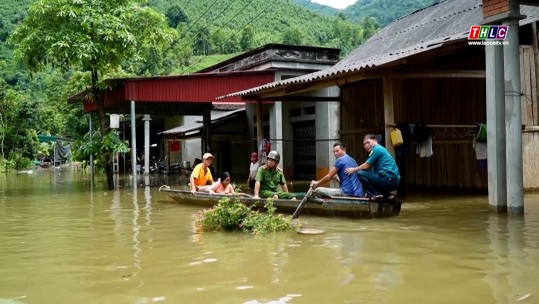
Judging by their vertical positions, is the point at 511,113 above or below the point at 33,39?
below

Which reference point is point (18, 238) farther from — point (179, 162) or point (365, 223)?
point (179, 162)

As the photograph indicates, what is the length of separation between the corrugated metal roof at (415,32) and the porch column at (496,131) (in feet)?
9.22

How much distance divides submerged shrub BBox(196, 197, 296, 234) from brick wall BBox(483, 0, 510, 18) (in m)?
4.85

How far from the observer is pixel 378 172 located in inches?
370

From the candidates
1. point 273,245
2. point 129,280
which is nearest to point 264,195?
point 273,245

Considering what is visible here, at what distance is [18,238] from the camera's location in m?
8.09

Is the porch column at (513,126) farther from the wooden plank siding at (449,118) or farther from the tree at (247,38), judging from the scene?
the tree at (247,38)

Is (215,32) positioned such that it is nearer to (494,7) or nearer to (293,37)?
(293,37)

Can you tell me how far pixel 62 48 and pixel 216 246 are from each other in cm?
1128

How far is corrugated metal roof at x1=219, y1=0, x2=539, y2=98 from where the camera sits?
12984 millimetres

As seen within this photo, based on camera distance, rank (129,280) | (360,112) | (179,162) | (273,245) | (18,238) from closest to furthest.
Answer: (129,280) < (273,245) < (18,238) < (360,112) < (179,162)

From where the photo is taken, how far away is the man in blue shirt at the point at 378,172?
9.31m

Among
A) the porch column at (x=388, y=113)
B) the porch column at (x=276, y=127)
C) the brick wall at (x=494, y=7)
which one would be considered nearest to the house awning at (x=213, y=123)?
the porch column at (x=276, y=127)

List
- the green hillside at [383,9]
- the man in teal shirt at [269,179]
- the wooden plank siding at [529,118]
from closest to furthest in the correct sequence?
the man in teal shirt at [269,179], the wooden plank siding at [529,118], the green hillside at [383,9]
